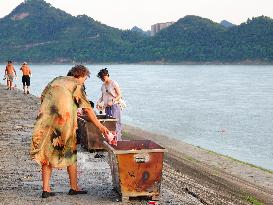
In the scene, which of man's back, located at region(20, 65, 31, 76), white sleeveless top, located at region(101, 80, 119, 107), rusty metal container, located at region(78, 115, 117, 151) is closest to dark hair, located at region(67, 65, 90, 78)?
rusty metal container, located at region(78, 115, 117, 151)

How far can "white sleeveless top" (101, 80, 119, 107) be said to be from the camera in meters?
11.4

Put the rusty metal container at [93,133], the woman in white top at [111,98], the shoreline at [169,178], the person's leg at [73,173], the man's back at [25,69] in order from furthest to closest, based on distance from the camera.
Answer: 1. the man's back at [25,69]
2. the woman in white top at [111,98]
3. the rusty metal container at [93,133]
4. the shoreline at [169,178]
5. the person's leg at [73,173]

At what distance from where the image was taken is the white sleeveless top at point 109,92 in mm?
11414

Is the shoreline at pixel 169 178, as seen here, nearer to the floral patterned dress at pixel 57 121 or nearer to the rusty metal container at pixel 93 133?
the rusty metal container at pixel 93 133

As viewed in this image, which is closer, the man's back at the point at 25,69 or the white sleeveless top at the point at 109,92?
the white sleeveless top at the point at 109,92

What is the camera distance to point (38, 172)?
9594mm

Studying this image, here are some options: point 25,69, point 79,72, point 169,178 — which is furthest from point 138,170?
point 25,69

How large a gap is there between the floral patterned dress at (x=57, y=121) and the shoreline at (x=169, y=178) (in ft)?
2.41

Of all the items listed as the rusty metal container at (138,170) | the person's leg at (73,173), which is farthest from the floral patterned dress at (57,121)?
the rusty metal container at (138,170)

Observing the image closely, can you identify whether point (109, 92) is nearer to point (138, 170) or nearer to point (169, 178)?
point (169, 178)

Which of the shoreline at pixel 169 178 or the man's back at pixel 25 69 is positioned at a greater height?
the man's back at pixel 25 69

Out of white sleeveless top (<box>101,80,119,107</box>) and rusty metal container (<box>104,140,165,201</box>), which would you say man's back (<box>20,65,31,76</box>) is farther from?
rusty metal container (<box>104,140,165,201</box>)

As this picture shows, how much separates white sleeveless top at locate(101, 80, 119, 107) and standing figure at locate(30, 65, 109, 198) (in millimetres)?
4232

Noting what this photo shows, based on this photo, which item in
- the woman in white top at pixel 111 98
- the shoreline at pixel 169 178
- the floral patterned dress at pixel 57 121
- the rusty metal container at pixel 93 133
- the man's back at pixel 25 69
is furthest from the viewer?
the man's back at pixel 25 69
